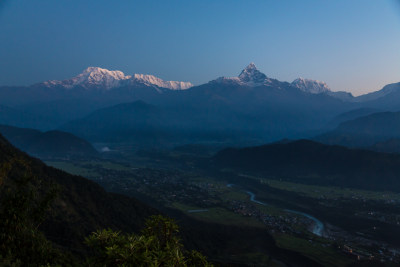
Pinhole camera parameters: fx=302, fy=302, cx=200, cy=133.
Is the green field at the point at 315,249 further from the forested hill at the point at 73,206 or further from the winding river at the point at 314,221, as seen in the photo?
Result: the forested hill at the point at 73,206

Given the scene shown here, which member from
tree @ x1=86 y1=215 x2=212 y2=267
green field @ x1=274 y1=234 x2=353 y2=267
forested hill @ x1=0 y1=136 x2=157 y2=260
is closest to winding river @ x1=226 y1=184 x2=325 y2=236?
green field @ x1=274 y1=234 x2=353 y2=267

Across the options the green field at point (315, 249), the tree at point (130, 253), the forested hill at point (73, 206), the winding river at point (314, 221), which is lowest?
the winding river at point (314, 221)

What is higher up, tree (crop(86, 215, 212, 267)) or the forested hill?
tree (crop(86, 215, 212, 267))

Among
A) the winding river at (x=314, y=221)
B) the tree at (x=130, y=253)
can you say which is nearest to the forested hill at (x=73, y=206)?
the tree at (x=130, y=253)

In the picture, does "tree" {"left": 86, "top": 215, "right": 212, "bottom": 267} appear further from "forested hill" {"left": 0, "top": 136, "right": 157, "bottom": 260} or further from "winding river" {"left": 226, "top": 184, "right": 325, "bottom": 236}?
"winding river" {"left": 226, "top": 184, "right": 325, "bottom": 236}

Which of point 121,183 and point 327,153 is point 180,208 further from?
point 327,153

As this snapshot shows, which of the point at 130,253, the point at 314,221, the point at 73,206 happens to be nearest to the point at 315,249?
the point at 314,221

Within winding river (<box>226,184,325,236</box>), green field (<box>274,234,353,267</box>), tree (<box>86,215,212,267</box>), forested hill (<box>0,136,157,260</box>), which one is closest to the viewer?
tree (<box>86,215,212,267</box>)

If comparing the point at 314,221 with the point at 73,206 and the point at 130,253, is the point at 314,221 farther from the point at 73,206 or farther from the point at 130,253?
the point at 130,253

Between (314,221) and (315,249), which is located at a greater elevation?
(315,249)

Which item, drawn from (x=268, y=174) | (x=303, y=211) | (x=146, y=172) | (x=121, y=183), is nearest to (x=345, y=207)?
(x=303, y=211)

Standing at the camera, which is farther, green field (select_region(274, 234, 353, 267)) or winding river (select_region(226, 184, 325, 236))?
winding river (select_region(226, 184, 325, 236))
